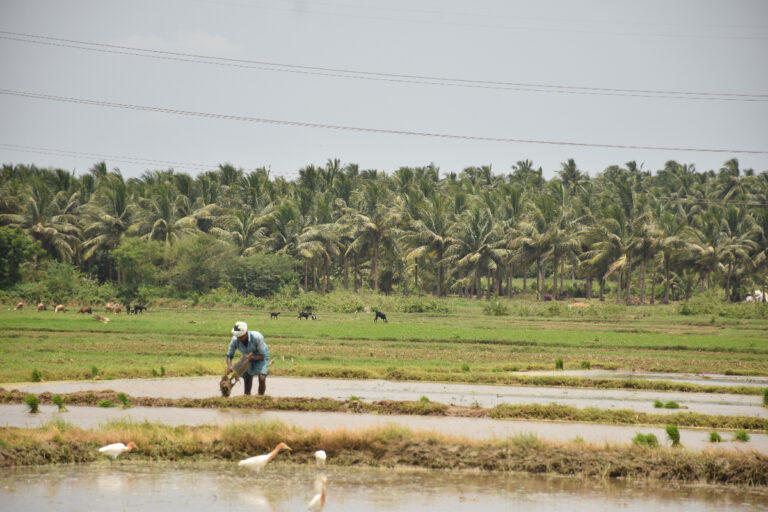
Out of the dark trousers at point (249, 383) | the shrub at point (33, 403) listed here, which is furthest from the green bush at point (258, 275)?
the shrub at point (33, 403)

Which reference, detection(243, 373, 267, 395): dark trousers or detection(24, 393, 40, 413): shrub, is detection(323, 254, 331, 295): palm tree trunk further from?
detection(24, 393, 40, 413): shrub

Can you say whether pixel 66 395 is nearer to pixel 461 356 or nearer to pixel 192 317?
pixel 461 356

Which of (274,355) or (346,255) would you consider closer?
(274,355)

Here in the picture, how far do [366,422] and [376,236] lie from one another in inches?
2230

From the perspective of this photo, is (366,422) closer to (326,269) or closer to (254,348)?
(254,348)

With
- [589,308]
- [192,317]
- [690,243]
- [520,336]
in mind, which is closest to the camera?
[520,336]

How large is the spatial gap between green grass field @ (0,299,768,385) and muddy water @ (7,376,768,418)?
3.29 feet

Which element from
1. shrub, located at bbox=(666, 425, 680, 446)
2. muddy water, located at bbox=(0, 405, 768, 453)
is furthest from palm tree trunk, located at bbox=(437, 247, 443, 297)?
shrub, located at bbox=(666, 425, 680, 446)

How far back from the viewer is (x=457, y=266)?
7025 cm

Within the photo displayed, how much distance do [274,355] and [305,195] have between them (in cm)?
4644

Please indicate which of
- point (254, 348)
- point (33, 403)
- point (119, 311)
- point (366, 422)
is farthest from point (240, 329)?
point (119, 311)

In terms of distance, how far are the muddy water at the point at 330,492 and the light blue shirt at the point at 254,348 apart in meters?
4.59

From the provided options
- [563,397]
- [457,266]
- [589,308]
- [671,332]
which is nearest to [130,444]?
[563,397]

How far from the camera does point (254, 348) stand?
55.9 ft
